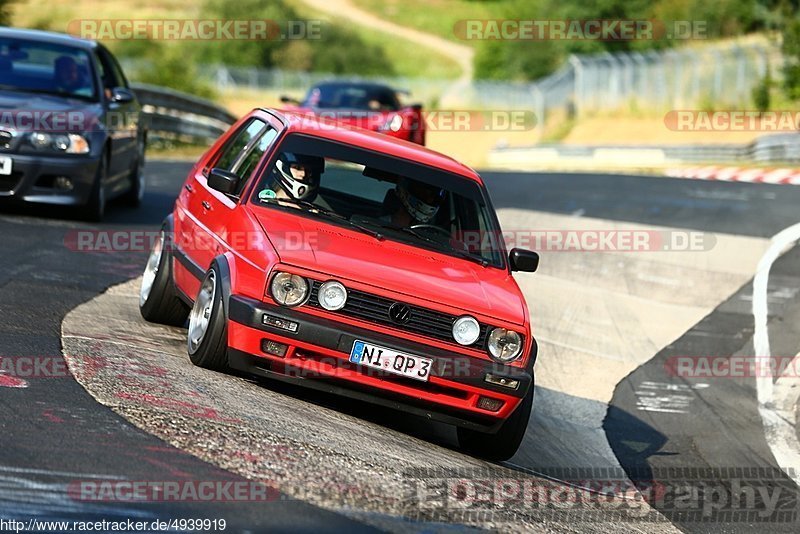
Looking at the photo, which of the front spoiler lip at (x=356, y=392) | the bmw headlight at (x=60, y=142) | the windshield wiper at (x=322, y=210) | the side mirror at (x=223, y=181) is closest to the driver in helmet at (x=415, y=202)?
the windshield wiper at (x=322, y=210)

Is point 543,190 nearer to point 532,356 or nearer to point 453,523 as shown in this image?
point 532,356

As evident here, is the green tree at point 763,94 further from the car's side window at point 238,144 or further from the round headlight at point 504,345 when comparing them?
the round headlight at point 504,345

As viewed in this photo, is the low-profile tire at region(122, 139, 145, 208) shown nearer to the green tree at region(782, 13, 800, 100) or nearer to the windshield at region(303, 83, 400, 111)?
the windshield at region(303, 83, 400, 111)

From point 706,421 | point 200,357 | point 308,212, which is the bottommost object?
point 706,421

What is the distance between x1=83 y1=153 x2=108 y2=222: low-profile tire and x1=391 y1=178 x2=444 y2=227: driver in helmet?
5.45 metres

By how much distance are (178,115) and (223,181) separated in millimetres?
20300

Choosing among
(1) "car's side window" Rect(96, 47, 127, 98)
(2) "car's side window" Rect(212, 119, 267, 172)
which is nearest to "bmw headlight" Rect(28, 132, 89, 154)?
(1) "car's side window" Rect(96, 47, 127, 98)

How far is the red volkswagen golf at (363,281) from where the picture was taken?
6.98m

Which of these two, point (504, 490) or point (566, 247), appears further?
point (566, 247)

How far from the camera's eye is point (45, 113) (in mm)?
12492

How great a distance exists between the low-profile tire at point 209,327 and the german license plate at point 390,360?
723 millimetres

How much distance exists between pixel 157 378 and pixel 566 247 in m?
9.82

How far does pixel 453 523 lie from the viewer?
553 cm

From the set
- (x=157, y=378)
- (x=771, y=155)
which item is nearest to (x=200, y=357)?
(x=157, y=378)
